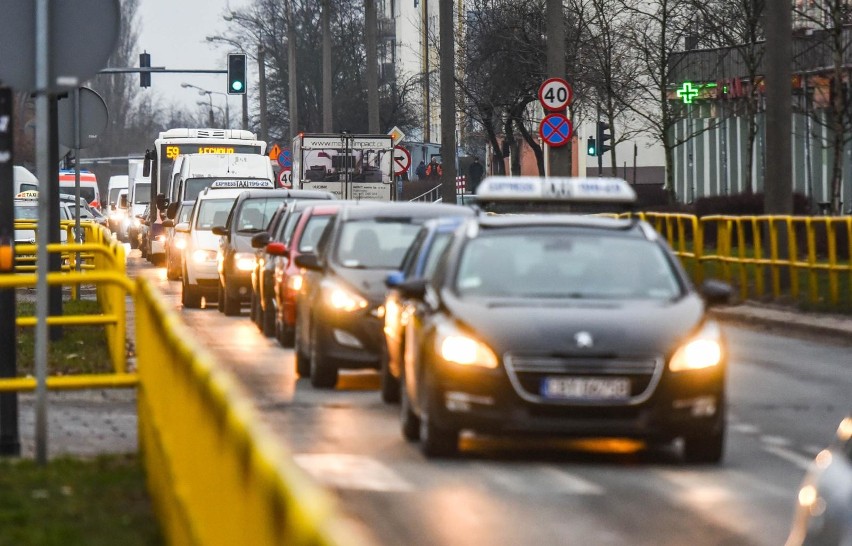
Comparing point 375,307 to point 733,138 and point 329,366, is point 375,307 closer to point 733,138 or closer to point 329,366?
point 329,366

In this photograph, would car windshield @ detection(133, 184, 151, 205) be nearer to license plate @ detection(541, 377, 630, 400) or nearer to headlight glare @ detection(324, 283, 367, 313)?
headlight glare @ detection(324, 283, 367, 313)

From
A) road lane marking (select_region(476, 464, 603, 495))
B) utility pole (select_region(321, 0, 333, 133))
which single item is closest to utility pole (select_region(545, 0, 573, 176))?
road lane marking (select_region(476, 464, 603, 495))

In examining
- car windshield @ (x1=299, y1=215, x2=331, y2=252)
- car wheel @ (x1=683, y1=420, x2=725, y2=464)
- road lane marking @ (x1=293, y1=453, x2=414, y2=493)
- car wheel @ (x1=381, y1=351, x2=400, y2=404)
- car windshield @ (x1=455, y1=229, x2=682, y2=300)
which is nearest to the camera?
road lane marking @ (x1=293, y1=453, x2=414, y2=493)

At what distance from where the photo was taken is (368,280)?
623 inches

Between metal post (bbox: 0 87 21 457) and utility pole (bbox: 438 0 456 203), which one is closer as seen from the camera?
metal post (bbox: 0 87 21 457)

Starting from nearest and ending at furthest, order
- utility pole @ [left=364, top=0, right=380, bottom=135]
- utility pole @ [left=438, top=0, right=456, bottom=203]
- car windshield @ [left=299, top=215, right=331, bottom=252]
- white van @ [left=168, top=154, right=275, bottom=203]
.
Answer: car windshield @ [left=299, top=215, right=331, bottom=252], utility pole @ [left=438, top=0, right=456, bottom=203], white van @ [left=168, top=154, right=275, bottom=203], utility pole @ [left=364, top=0, right=380, bottom=135]

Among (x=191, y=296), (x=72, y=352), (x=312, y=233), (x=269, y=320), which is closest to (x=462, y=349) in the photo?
(x=72, y=352)

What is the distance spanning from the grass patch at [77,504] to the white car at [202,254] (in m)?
18.0

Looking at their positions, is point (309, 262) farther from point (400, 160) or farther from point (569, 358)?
point (400, 160)

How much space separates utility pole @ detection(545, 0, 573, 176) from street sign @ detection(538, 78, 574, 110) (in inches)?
38.2

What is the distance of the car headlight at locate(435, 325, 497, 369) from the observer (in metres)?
10.5

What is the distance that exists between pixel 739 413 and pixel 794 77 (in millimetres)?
33151

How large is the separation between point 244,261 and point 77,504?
56.5 ft

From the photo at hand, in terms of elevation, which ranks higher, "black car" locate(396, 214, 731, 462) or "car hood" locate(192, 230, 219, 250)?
"car hood" locate(192, 230, 219, 250)
